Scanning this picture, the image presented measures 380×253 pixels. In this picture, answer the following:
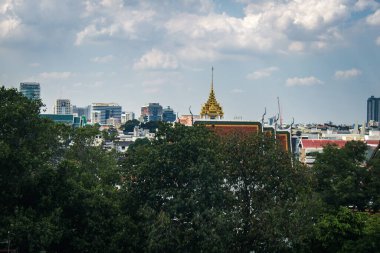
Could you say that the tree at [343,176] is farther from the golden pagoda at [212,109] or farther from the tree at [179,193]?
the golden pagoda at [212,109]

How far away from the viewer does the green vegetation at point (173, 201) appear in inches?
1049

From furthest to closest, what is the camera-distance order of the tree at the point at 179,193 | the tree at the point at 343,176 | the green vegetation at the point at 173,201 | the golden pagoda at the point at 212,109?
1. the golden pagoda at the point at 212,109
2. the tree at the point at 343,176
3. the green vegetation at the point at 173,201
4. the tree at the point at 179,193

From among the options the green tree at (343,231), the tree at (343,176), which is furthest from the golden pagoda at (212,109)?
the green tree at (343,231)

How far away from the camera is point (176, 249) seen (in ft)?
88.6

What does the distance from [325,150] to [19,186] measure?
20.9 metres

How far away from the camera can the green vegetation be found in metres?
26.7

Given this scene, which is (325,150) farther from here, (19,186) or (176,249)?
(19,186)

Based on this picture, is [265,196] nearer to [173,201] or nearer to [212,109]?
[173,201]

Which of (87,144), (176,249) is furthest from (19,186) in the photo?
(87,144)

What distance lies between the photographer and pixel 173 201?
89.1 ft

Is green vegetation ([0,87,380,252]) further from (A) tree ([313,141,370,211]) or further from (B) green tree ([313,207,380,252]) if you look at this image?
(A) tree ([313,141,370,211])

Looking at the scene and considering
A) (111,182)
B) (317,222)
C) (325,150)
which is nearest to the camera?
(317,222)

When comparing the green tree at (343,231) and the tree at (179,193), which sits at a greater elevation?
the tree at (179,193)

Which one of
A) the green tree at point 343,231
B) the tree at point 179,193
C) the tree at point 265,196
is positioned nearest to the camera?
the tree at point 179,193
